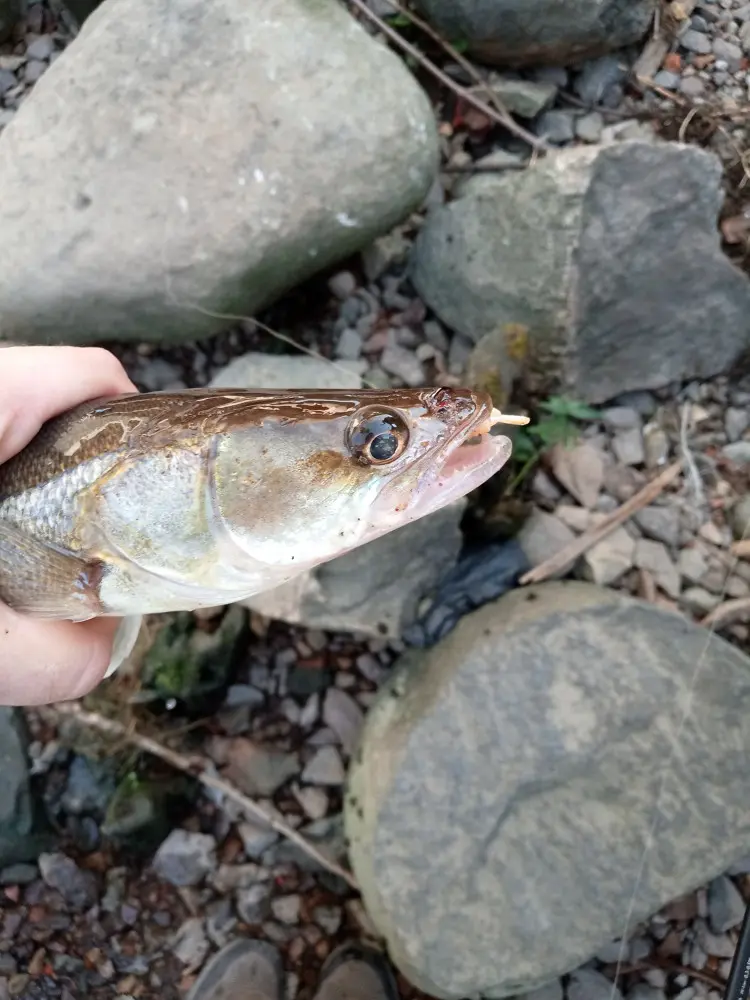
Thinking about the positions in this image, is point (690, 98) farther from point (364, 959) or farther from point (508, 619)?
point (364, 959)

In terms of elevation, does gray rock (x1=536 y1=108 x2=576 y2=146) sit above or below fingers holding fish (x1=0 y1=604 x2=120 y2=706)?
below

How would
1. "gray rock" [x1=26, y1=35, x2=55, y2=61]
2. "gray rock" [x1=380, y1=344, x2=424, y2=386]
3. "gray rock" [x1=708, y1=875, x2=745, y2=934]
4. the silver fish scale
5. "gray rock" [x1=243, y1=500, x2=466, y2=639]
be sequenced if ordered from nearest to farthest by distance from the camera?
1. the silver fish scale
2. "gray rock" [x1=243, y1=500, x2=466, y2=639]
3. "gray rock" [x1=708, y1=875, x2=745, y2=934]
4. "gray rock" [x1=380, y1=344, x2=424, y2=386]
5. "gray rock" [x1=26, y1=35, x2=55, y2=61]

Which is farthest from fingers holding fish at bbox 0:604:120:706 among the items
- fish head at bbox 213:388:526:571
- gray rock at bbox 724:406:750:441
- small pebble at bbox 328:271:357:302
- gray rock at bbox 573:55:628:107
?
gray rock at bbox 573:55:628:107

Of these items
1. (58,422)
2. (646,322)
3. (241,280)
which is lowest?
(646,322)

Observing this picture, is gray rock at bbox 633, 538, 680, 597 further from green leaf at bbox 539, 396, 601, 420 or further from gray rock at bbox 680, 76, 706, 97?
gray rock at bbox 680, 76, 706, 97

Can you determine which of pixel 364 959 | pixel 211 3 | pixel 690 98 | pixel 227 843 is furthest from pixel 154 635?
pixel 690 98

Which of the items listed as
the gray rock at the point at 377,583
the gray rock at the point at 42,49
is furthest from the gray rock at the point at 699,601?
the gray rock at the point at 42,49

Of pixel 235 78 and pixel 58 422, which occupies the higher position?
pixel 235 78
